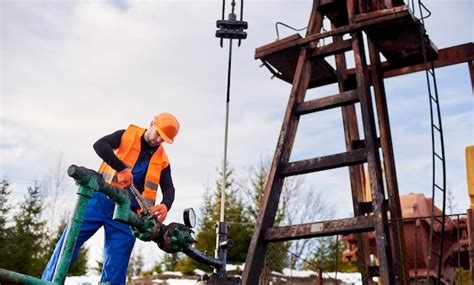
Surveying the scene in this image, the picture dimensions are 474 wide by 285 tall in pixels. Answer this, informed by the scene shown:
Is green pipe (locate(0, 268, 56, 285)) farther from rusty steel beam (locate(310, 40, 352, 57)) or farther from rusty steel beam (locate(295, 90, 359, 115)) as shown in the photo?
rusty steel beam (locate(310, 40, 352, 57))

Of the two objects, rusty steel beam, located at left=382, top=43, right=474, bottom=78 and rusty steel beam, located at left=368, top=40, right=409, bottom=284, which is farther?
rusty steel beam, located at left=382, top=43, right=474, bottom=78

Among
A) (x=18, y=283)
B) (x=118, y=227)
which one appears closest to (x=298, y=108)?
(x=118, y=227)

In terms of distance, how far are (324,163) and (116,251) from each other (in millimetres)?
2392

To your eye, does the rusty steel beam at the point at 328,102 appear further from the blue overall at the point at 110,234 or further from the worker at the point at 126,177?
the blue overall at the point at 110,234

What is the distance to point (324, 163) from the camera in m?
5.57

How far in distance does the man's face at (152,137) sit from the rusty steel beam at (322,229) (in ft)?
6.07

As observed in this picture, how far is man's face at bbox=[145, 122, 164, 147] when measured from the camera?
4.17 meters

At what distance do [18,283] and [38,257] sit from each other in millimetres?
21527

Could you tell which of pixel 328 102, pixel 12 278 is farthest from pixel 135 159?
pixel 328 102

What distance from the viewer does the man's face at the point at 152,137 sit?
13.7 feet

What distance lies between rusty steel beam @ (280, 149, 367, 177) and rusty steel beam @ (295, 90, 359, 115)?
558 mm

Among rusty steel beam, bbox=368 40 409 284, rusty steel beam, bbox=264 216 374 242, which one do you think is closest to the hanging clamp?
rusty steel beam, bbox=264 216 374 242

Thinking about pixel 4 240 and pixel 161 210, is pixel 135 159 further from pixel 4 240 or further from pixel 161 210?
pixel 4 240

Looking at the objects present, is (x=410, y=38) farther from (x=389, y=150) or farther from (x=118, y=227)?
(x=118, y=227)
